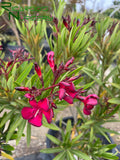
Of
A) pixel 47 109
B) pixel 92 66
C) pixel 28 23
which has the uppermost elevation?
pixel 28 23

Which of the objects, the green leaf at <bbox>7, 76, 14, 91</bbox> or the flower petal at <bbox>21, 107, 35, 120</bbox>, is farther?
the green leaf at <bbox>7, 76, 14, 91</bbox>

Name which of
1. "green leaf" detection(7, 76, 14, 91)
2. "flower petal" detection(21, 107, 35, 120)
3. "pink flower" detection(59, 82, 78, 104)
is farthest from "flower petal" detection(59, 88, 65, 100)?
"green leaf" detection(7, 76, 14, 91)

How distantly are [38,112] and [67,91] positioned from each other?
95mm

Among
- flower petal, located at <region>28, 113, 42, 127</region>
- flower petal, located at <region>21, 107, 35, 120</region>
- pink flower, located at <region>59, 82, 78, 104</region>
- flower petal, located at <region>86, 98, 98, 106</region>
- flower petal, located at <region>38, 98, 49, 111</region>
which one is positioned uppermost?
pink flower, located at <region>59, 82, 78, 104</region>

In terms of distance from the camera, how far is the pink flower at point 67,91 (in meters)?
0.34

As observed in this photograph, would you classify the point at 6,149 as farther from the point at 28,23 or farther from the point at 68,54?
the point at 28,23

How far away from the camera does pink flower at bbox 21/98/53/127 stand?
374mm

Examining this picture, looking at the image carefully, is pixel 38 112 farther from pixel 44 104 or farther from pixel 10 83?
pixel 10 83

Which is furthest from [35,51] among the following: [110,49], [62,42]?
[110,49]

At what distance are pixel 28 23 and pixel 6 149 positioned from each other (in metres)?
0.75

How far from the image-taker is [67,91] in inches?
14.7

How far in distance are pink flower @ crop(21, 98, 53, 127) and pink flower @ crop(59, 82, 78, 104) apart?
0.05m

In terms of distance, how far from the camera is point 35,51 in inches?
41.4

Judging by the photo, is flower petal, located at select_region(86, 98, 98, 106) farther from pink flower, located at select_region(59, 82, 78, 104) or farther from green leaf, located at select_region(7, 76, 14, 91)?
green leaf, located at select_region(7, 76, 14, 91)
